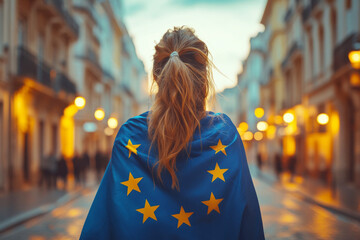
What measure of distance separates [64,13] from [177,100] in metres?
29.5

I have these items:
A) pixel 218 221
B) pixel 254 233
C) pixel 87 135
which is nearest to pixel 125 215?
pixel 218 221

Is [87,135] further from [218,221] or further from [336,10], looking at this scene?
[218,221]

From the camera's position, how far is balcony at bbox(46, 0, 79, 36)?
27978mm

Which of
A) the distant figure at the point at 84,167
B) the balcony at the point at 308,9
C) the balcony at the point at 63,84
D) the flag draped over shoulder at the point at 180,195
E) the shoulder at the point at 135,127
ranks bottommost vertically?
the distant figure at the point at 84,167

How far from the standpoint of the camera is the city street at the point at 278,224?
10125 millimetres

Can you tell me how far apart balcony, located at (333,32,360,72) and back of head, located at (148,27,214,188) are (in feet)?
70.0

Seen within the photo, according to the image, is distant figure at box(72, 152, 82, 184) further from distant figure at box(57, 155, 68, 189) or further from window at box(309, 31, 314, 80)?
window at box(309, 31, 314, 80)

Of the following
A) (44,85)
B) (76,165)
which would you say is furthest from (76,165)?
(44,85)

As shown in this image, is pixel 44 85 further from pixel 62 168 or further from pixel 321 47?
pixel 321 47

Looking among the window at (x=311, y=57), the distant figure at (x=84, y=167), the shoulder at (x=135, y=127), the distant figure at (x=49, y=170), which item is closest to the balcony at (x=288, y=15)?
the window at (x=311, y=57)

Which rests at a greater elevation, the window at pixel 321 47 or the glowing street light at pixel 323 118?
the window at pixel 321 47

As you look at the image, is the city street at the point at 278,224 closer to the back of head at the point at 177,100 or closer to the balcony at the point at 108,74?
the back of head at the point at 177,100

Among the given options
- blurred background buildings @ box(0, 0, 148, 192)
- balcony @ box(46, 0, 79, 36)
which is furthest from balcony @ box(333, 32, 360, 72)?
balcony @ box(46, 0, 79, 36)

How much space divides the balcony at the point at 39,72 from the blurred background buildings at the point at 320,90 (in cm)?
1044
